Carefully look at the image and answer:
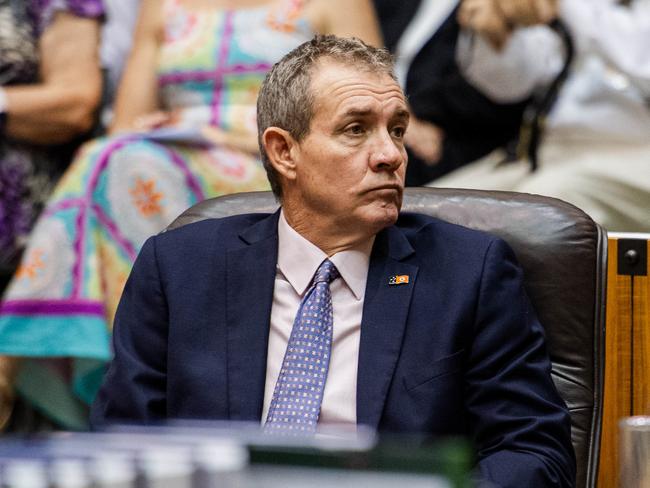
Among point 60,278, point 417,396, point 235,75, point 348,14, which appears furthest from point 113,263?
point 417,396

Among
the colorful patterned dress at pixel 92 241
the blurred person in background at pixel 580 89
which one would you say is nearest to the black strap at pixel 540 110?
the blurred person in background at pixel 580 89

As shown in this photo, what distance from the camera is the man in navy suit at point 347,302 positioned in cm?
169

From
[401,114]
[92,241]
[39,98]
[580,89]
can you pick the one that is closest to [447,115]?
[580,89]

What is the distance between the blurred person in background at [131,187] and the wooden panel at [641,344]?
1.22 meters

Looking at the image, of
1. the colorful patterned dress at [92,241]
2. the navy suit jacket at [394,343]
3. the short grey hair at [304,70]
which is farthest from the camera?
the colorful patterned dress at [92,241]

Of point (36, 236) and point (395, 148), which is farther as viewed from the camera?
point (36, 236)

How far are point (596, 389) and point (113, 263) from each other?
1492 mm

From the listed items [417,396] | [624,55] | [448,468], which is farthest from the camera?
[624,55]

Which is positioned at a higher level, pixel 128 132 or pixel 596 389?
pixel 128 132

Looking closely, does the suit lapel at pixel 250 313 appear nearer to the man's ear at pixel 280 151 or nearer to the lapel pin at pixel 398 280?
the man's ear at pixel 280 151

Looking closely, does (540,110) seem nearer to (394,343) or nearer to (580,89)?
(580,89)

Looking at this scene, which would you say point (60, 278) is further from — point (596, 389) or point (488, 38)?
point (596, 389)

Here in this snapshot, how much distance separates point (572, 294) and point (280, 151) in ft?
1.88

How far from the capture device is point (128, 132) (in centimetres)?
307
